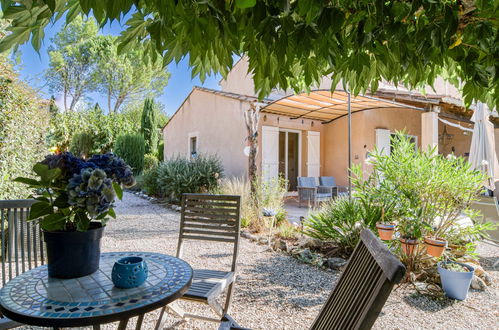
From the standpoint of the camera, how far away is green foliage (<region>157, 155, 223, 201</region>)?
941 centimetres

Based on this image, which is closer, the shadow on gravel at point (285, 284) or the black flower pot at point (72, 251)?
the black flower pot at point (72, 251)

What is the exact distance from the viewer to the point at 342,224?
4.55 meters

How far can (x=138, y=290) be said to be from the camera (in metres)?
1.47

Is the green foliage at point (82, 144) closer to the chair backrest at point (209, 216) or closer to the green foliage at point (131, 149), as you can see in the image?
the green foliage at point (131, 149)

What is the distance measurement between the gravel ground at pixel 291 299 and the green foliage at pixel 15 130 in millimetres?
1676

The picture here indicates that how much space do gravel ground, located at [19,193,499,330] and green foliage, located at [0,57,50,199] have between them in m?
1.68

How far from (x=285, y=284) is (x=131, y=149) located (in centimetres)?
1555

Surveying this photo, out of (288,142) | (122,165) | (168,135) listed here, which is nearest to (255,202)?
(288,142)

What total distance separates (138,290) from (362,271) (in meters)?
1.01

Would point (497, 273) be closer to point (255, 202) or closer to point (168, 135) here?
point (255, 202)

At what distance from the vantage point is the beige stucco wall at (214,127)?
10.2 metres

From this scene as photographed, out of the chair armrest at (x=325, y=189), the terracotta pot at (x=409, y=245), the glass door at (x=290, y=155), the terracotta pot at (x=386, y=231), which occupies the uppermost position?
the glass door at (x=290, y=155)

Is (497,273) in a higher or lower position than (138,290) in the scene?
lower

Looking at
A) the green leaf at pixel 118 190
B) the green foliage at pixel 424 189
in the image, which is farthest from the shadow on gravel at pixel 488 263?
the green leaf at pixel 118 190
